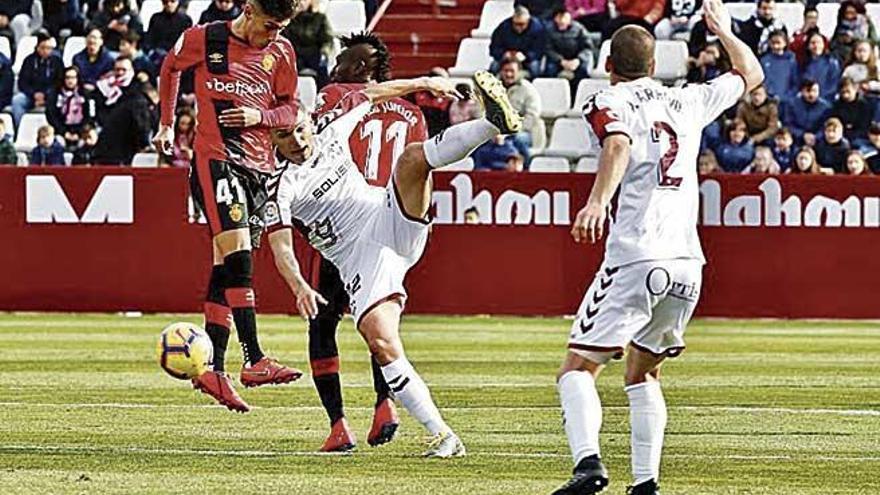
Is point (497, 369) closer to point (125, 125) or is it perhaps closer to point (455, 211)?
point (455, 211)

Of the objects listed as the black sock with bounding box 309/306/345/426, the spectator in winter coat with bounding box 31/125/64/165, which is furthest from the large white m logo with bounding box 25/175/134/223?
the black sock with bounding box 309/306/345/426

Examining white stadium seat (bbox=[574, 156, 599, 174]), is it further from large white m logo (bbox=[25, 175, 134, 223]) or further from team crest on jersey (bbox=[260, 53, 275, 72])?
team crest on jersey (bbox=[260, 53, 275, 72])

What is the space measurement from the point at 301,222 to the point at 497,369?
5703mm

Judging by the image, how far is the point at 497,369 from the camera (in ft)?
53.4

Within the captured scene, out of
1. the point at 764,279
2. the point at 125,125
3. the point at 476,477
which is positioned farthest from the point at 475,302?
the point at 476,477

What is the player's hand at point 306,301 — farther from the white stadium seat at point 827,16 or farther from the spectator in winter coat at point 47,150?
the white stadium seat at point 827,16

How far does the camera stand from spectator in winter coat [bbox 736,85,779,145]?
23.6 m

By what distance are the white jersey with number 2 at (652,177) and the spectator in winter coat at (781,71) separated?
1574cm

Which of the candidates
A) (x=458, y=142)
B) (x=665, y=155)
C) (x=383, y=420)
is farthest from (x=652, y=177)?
(x=383, y=420)

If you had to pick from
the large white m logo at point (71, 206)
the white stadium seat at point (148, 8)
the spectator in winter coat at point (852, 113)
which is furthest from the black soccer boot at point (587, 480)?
the white stadium seat at point (148, 8)

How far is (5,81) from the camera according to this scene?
2659cm

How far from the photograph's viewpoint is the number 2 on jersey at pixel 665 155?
8.51 m

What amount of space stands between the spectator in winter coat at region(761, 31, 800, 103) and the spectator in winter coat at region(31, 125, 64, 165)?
850cm

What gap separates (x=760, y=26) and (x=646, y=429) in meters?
16.7
